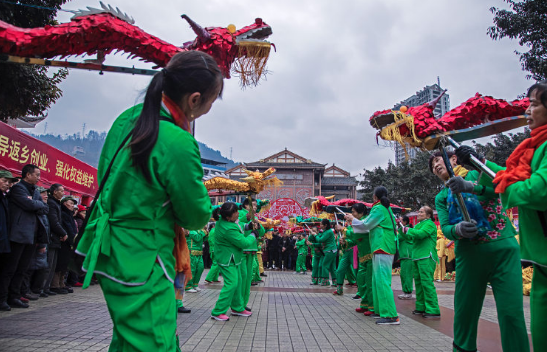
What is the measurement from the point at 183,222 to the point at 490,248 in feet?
7.48

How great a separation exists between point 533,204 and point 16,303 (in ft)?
21.9

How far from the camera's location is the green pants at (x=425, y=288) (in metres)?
6.20

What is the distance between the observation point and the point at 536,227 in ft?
7.06

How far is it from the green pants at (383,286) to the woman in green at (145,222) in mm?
4487

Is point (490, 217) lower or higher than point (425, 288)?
higher

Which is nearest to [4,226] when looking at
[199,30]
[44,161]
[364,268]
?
[44,161]

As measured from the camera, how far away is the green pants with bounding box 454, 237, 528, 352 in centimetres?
257

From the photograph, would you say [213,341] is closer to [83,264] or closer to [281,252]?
[83,264]

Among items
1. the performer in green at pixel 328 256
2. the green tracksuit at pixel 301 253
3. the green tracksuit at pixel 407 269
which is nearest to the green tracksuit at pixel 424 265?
the green tracksuit at pixel 407 269

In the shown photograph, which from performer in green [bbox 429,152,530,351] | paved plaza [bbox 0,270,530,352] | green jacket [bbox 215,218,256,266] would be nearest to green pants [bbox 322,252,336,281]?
paved plaza [bbox 0,270,530,352]

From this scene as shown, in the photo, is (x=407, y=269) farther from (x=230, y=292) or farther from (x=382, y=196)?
(x=230, y=292)

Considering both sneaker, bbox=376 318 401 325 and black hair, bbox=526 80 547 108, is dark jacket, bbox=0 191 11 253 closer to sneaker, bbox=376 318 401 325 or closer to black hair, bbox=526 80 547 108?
sneaker, bbox=376 318 401 325

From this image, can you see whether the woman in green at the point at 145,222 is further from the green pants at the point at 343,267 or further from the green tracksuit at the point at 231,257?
the green pants at the point at 343,267

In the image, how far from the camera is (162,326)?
4.94ft
